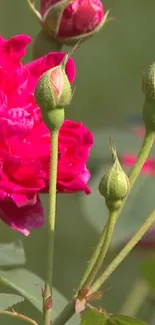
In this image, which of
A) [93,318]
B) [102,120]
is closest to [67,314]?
[93,318]

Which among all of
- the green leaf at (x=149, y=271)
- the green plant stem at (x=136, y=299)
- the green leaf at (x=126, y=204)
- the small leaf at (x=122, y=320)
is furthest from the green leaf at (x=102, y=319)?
the green plant stem at (x=136, y=299)

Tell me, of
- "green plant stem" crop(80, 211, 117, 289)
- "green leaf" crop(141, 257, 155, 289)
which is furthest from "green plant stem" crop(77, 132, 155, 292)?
"green leaf" crop(141, 257, 155, 289)

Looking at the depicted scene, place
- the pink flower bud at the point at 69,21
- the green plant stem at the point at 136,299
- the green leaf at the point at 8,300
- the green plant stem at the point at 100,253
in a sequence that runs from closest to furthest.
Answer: the green plant stem at the point at 100,253 < the green leaf at the point at 8,300 < the pink flower bud at the point at 69,21 < the green plant stem at the point at 136,299

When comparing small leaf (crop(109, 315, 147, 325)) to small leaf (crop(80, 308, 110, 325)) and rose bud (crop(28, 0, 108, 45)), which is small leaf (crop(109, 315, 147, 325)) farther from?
rose bud (crop(28, 0, 108, 45))

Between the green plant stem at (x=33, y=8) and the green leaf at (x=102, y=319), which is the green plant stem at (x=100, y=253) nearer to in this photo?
the green leaf at (x=102, y=319)

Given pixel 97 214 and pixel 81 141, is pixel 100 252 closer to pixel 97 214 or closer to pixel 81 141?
pixel 81 141

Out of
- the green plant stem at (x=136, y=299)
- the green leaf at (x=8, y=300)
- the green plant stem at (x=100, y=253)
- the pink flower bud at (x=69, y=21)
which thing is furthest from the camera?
the green plant stem at (x=136, y=299)

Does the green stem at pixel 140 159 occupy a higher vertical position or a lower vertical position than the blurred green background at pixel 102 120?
higher
